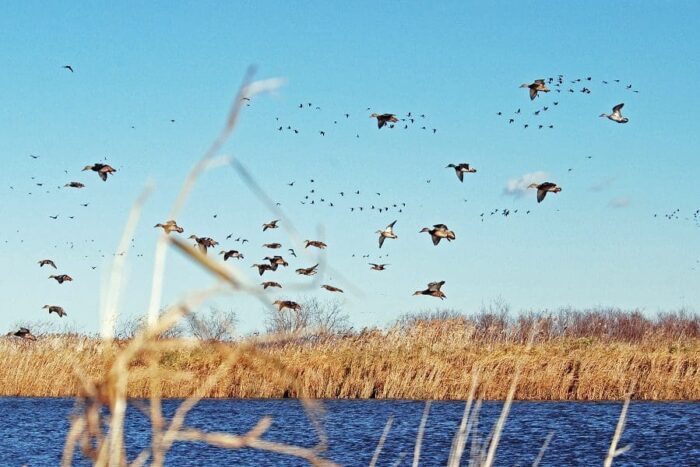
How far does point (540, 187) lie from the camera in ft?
57.2

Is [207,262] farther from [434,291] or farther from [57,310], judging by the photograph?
[57,310]

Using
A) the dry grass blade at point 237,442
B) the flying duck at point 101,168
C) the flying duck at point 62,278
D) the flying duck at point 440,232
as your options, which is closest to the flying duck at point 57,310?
the flying duck at point 62,278

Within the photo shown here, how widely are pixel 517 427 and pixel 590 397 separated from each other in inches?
192

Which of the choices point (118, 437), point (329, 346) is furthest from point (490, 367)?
point (118, 437)

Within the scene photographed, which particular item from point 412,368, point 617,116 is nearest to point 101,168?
point 617,116

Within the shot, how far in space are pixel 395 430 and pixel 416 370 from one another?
5373mm

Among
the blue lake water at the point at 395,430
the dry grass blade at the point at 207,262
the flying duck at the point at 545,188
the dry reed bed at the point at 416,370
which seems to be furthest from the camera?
the dry reed bed at the point at 416,370

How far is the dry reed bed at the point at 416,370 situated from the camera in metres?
30.6

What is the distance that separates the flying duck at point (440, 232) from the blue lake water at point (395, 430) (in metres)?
3.87

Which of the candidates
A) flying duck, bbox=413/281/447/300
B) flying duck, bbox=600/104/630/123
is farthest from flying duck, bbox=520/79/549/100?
flying duck, bbox=413/281/447/300

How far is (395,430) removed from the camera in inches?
1020

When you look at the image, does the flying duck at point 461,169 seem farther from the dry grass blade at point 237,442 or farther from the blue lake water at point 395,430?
the dry grass blade at point 237,442

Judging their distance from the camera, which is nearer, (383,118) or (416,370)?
(383,118)

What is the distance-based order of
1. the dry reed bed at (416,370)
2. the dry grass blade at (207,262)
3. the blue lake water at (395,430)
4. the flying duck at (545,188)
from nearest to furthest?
the dry grass blade at (207,262) → the flying duck at (545,188) → the blue lake water at (395,430) → the dry reed bed at (416,370)
